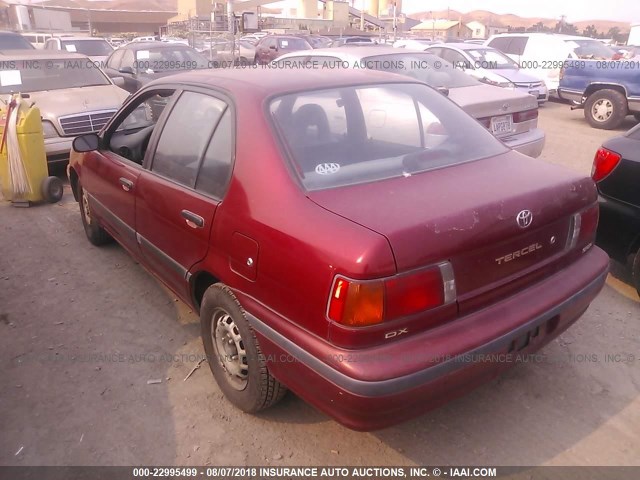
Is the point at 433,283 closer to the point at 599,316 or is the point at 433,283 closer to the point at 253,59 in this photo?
the point at 599,316

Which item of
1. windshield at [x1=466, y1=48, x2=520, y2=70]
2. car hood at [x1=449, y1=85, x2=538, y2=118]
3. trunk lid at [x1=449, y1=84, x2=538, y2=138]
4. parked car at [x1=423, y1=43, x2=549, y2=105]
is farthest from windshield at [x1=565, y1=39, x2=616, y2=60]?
trunk lid at [x1=449, y1=84, x2=538, y2=138]

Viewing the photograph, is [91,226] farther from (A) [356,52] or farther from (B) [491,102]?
(B) [491,102]

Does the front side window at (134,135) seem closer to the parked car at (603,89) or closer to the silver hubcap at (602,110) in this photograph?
the parked car at (603,89)

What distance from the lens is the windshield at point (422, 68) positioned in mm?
7074

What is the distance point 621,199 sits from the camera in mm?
3863

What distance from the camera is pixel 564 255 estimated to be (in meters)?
2.64

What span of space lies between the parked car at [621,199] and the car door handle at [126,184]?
3344 mm

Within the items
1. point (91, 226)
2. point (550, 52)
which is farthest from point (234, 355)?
point (550, 52)

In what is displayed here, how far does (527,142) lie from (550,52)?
9.34m

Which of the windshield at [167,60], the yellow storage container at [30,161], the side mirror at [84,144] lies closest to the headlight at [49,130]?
the yellow storage container at [30,161]

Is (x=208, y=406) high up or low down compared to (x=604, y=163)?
down

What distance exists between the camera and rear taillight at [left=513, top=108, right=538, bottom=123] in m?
6.31

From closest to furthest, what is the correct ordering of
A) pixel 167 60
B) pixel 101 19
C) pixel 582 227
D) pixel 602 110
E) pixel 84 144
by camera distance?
pixel 582 227, pixel 84 144, pixel 602 110, pixel 167 60, pixel 101 19

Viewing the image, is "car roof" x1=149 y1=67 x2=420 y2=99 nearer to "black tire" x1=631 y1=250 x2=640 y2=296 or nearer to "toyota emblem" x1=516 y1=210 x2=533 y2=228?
"toyota emblem" x1=516 y1=210 x2=533 y2=228
